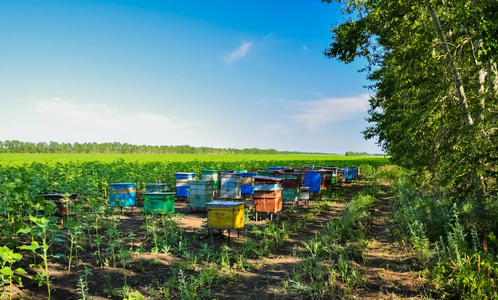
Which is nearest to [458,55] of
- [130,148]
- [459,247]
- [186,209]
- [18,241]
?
[459,247]

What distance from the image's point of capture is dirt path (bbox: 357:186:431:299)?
572 centimetres

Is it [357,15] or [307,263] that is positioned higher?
[357,15]

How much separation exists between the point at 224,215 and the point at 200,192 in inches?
158

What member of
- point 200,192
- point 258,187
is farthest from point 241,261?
point 200,192

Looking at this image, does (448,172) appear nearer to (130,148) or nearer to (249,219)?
(249,219)

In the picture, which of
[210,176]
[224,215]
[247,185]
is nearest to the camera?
[224,215]

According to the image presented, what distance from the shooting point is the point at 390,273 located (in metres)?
6.64

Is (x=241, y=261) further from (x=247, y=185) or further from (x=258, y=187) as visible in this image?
(x=247, y=185)

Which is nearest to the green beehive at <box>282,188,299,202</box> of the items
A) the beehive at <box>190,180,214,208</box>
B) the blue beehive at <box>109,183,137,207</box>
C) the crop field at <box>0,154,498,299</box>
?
the crop field at <box>0,154,498,299</box>

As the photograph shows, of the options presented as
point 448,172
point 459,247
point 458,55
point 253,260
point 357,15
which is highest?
point 357,15

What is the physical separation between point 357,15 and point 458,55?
393 cm

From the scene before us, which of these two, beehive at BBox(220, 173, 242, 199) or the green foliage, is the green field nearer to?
beehive at BBox(220, 173, 242, 199)

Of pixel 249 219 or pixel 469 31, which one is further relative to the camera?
pixel 249 219

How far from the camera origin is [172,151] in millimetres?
134875
